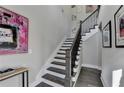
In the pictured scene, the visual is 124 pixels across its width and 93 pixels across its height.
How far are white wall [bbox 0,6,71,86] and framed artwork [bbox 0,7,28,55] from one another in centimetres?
12

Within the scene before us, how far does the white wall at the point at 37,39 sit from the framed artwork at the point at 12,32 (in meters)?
0.12

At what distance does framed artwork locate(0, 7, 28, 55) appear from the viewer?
93.5 inches

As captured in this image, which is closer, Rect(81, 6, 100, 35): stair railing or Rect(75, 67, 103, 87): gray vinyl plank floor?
Rect(75, 67, 103, 87): gray vinyl plank floor

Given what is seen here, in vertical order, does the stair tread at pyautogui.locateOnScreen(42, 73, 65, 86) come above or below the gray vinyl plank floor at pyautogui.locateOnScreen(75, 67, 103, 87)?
above

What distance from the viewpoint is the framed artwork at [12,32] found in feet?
7.79

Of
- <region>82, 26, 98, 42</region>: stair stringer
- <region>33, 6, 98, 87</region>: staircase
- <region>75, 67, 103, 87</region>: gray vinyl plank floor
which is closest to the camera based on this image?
<region>33, 6, 98, 87</region>: staircase

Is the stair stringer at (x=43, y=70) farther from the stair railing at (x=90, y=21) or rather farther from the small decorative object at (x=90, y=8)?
the small decorative object at (x=90, y=8)

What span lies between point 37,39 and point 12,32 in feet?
3.84

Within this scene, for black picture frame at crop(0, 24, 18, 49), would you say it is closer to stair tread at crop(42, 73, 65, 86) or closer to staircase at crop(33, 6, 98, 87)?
staircase at crop(33, 6, 98, 87)

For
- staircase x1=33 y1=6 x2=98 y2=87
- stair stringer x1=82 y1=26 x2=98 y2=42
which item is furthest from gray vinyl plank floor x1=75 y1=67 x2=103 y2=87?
stair stringer x1=82 y1=26 x2=98 y2=42

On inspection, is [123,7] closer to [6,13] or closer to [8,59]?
[6,13]

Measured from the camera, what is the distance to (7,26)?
248 centimetres

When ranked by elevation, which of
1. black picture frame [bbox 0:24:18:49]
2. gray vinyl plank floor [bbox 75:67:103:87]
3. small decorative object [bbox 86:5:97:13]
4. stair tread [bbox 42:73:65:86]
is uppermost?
small decorative object [bbox 86:5:97:13]

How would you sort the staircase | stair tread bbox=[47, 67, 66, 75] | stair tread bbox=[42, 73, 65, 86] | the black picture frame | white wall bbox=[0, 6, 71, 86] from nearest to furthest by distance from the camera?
the black picture frame < white wall bbox=[0, 6, 71, 86] < the staircase < stair tread bbox=[42, 73, 65, 86] < stair tread bbox=[47, 67, 66, 75]
